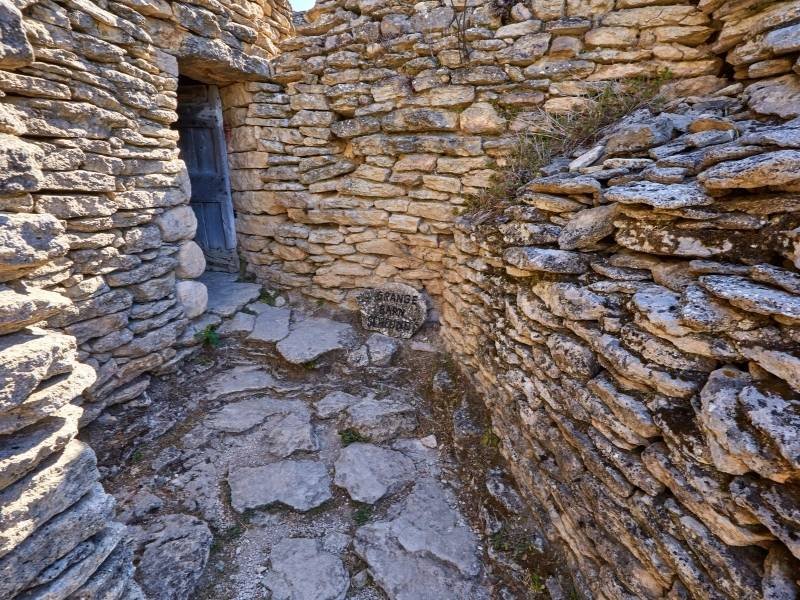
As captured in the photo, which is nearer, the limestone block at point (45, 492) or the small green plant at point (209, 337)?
the limestone block at point (45, 492)

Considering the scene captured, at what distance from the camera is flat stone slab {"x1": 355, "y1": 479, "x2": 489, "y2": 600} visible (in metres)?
2.07

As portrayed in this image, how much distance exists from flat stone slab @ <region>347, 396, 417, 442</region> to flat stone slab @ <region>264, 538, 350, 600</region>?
870 mm

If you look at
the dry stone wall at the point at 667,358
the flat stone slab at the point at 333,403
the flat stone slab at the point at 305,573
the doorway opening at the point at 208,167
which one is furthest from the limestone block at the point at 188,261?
the dry stone wall at the point at 667,358

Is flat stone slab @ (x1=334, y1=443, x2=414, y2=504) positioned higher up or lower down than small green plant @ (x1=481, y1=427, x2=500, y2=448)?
lower down

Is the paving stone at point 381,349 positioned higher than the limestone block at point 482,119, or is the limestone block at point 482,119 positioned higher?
the limestone block at point 482,119

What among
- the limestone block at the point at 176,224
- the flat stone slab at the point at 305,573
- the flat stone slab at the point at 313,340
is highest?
the limestone block at the point at 176,224

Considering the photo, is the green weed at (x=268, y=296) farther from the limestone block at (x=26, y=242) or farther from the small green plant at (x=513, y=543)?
the small green plant at (x=513, y=543)

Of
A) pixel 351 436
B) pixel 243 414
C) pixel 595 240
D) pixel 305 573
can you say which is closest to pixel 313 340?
pixel 243 414

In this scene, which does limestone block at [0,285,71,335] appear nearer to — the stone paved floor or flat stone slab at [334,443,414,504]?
the stone paved floor

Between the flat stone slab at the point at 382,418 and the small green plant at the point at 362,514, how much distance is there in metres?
0.55

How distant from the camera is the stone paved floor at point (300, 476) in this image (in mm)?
2139

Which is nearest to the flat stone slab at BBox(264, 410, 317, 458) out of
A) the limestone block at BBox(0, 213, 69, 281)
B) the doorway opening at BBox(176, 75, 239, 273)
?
the limestone block at BBox(0, 213, 69, 281)

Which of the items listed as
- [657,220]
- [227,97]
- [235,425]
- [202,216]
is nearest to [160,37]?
[227,97]

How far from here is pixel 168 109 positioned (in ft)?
10.4
